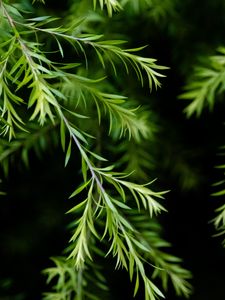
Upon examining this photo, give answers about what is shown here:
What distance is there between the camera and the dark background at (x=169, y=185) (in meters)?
1.13

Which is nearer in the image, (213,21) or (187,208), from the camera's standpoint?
(213,21)

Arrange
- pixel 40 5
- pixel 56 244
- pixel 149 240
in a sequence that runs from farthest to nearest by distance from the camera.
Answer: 1. pixel 56 244
2. pixel 40 5
3. pixel 149 240

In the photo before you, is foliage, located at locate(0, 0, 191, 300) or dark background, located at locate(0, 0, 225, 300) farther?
dark background, located at locate(0, 0, 225, 300)

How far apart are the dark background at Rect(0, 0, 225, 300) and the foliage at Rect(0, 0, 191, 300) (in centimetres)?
11

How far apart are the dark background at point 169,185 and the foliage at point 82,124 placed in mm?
111

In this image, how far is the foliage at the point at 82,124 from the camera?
0.61 m

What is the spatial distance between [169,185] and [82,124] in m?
0.38

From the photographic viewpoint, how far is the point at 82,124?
960mm

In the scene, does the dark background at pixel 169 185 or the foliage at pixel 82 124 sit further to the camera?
the dark background at pixel 169 185

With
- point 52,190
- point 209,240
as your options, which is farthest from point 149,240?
point 209,240

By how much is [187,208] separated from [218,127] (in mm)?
237

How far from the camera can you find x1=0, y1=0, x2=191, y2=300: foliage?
2.00 ft

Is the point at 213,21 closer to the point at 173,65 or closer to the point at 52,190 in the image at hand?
the point at 173,65

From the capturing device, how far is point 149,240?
930mm
